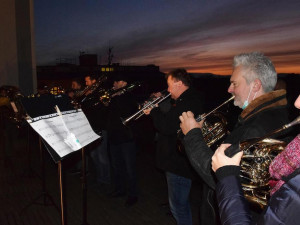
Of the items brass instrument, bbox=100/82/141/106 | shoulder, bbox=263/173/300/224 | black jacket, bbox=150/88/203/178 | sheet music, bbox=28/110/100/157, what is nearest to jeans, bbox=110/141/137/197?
brass instrument, bbox=100/82/141/106

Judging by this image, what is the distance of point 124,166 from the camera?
15.5ft

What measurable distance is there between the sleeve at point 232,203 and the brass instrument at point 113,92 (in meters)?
3.26

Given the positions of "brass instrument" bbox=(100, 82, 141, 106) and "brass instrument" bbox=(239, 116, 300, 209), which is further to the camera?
"brass instrument" bbox=(100, 82, 141, 106)

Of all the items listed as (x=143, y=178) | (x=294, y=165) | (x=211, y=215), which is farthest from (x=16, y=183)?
(x=294, y=165)

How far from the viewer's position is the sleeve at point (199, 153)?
5.96 ft

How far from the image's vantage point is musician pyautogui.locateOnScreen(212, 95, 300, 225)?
38.4 inches

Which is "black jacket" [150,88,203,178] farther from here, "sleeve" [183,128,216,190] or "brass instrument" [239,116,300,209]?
"brass instrument" [239,116,300,209]

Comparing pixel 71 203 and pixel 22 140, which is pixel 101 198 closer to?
pixel 71 203

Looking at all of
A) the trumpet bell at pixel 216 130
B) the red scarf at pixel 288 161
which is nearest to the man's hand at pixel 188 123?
the trumpet bell at pixel 216 130

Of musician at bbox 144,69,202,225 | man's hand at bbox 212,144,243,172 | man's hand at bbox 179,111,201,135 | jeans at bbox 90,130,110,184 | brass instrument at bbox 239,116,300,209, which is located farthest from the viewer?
jeans at bbox 90,130,110,184

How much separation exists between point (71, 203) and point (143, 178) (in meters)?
1.78

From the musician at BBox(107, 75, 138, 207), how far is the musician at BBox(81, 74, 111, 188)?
266mm

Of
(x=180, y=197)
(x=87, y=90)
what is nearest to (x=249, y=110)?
(x=180, y=197)

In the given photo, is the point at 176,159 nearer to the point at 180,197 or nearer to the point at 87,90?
the point at 180,197
